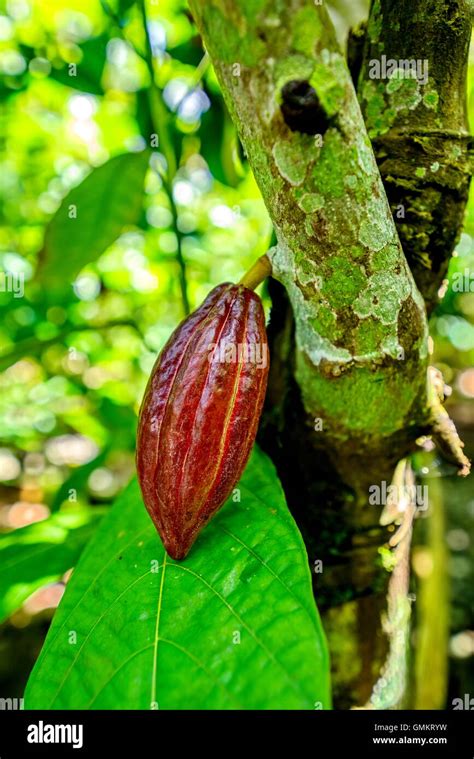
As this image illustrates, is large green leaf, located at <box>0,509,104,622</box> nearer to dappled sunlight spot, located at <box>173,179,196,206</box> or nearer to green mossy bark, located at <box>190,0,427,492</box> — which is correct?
green mossy bark, located at <box>190,0,427,492</box>

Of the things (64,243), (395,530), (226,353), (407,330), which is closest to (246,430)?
(226,353)

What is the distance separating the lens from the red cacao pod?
2.00 feet

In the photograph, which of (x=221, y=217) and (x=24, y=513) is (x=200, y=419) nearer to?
(x=221, y=217)

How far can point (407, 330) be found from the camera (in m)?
0.61

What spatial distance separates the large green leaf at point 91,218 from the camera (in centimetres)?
109

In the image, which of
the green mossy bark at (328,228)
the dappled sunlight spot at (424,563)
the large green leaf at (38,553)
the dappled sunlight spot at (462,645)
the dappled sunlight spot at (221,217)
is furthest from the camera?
the dappled sunlight spot at (221,217)

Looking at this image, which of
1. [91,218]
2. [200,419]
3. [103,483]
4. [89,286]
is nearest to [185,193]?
[89,286]

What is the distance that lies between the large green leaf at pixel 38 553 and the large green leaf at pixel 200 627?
0.63 feet

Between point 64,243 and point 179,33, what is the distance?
24.6 inches

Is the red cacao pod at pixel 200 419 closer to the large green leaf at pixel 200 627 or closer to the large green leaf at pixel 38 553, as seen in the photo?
the large green leaf at pixel 200 627

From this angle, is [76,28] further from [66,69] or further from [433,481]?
[433,481]

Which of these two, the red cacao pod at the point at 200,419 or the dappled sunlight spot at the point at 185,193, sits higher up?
the dappled sunlight spot at the point at 185,193

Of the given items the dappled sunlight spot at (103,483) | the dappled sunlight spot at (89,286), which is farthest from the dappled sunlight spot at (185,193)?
the dappled sunlight spot at (103,483)

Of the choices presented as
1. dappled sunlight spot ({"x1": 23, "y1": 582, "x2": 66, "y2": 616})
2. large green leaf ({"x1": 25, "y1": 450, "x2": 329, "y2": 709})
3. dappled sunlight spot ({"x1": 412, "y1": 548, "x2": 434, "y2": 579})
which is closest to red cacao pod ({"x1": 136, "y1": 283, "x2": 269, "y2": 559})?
large green leaf ({"x1": 25, "y1": 450, "x2": 329, "y2": 709})
